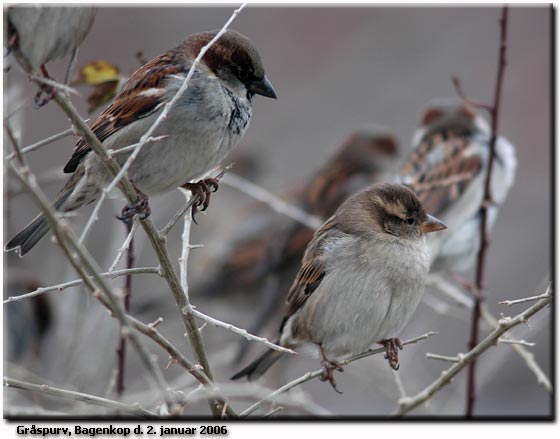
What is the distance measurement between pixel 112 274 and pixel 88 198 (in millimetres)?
725

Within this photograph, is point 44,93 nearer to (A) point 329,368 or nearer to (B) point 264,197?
(A) point 329,368

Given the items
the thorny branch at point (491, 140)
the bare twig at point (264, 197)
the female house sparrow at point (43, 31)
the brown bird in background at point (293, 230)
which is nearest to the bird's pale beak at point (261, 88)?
the bare twig at point (264, 197)

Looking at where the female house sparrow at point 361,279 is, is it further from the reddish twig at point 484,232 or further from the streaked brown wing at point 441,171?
the streaked brown wing at point 441,171

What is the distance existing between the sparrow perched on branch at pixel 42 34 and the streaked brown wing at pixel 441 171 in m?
2.49

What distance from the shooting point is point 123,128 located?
2.60 metres

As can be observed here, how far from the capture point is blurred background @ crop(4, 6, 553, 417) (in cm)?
382

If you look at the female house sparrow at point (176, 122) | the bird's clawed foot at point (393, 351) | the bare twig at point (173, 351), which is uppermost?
the female house sparrow at point (176, 122)

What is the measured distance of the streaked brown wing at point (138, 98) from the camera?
2588 millimetres

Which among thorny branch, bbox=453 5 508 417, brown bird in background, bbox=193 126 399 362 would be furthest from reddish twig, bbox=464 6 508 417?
brown bird in background, bbox=193 126 399 362

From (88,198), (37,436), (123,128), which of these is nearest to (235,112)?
(123,128)

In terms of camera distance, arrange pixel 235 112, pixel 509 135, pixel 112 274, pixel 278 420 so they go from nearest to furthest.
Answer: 1. pixel 112 274
2. pixel 278 420
3. pixel 235 112
4. pixel 509 135

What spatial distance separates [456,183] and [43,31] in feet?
9.31

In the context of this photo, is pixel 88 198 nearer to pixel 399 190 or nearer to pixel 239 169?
pixel 399 190

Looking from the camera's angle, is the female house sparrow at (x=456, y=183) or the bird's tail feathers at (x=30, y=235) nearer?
the bird's tail feathers at (x=30, y=235)
